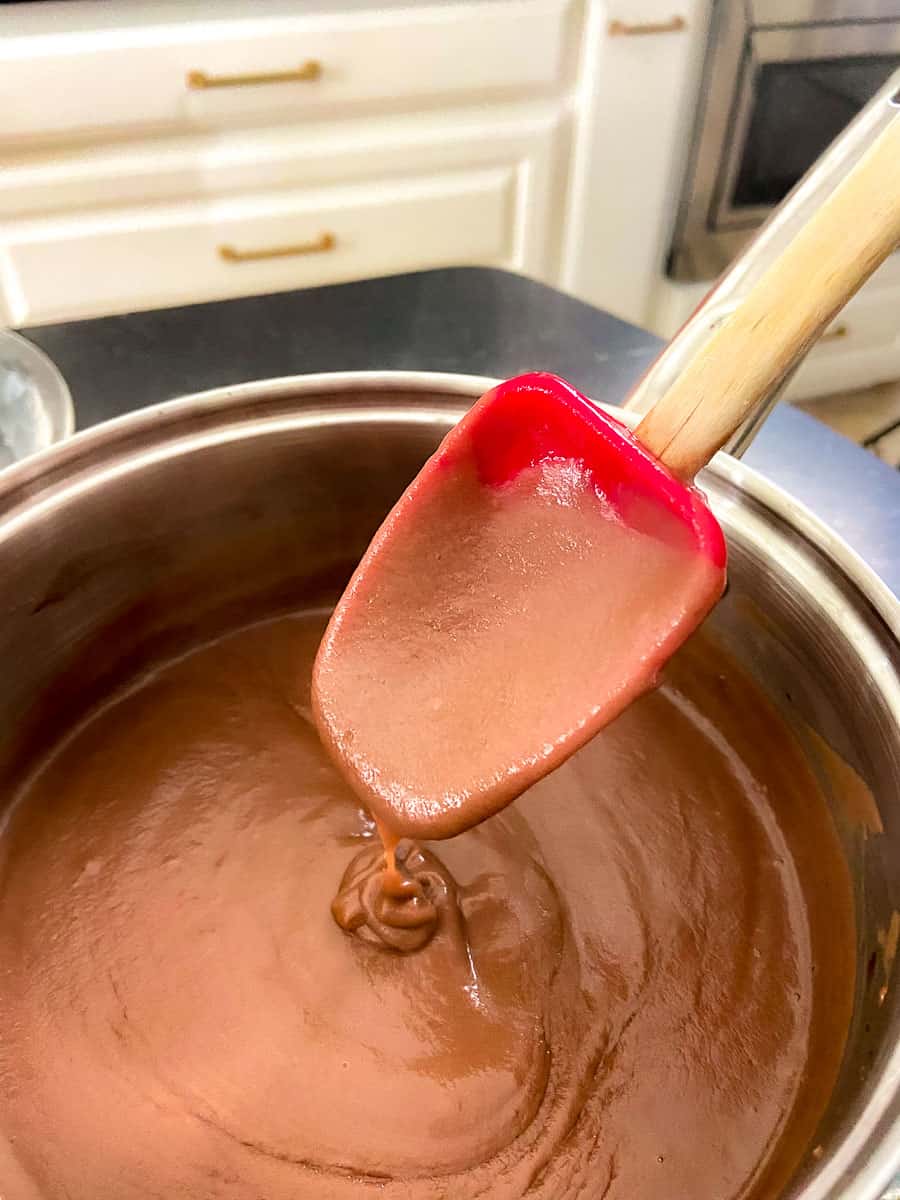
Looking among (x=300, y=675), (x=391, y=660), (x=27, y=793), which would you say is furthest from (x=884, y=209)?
(x=27, y=793)

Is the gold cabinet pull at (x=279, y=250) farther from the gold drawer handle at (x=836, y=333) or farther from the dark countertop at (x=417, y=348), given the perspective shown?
the gold drawer handle at (x=836, y=333)

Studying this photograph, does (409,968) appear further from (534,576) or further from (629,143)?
(629,143)

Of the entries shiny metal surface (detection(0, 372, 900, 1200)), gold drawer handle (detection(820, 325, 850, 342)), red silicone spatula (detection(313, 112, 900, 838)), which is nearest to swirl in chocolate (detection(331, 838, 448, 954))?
red silicone spatula (detection(313, 112, 900, 838))

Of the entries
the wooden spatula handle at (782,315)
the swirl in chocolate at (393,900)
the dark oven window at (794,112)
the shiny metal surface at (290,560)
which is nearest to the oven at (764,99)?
the dark oven window at (794,112)

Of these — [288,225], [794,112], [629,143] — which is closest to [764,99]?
[794,112]

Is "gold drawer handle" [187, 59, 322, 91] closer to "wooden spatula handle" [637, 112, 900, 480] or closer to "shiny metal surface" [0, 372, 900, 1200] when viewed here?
"shiny metal surface" [0, 372, 900, 1200]

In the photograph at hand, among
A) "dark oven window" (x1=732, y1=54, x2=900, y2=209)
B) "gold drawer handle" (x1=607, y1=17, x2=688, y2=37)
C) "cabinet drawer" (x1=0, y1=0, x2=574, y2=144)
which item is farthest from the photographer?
"dark oven window" (x1=732, y1=54, x2=900, y2=209)
